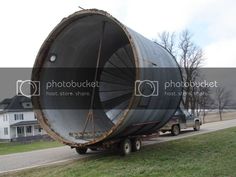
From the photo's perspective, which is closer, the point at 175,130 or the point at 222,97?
the point at 175,130

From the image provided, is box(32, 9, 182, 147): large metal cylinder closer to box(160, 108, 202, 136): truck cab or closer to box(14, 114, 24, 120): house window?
box(160, 108, 202, 136): truck cab

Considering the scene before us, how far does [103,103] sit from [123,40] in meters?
3.11

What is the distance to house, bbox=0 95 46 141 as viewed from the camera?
6688 centimetres

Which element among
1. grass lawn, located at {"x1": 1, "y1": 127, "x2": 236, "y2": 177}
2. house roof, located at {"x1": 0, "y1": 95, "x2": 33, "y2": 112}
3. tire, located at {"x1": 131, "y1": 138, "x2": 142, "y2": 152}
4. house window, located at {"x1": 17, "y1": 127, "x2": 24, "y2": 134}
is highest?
house roof, located at {"x1": 0, "y1": 95, "x2": 33, "y2": 112}

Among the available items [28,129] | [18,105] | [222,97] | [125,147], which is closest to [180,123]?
[125,147]

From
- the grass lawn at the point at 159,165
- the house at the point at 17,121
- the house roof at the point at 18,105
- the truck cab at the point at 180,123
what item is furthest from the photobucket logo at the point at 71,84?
the house roof at the point at 18,105

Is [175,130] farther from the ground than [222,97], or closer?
closer

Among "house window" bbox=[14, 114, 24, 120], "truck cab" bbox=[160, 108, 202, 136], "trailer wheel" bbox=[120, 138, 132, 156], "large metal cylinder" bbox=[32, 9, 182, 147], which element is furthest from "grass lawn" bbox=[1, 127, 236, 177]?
"house window" bbox=[14, 114, 24, 120]

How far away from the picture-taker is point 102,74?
18.5 metres

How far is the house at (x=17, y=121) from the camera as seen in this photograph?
66.9 meters

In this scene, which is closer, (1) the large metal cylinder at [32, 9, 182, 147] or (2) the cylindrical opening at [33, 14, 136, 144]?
(1) the large metal cylinder at [32, 9, 182, 147]

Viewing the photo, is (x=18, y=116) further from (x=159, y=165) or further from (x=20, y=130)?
(x=159, y=165)

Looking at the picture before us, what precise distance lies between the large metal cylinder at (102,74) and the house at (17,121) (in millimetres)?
50372

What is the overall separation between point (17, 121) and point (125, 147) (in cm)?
5681
